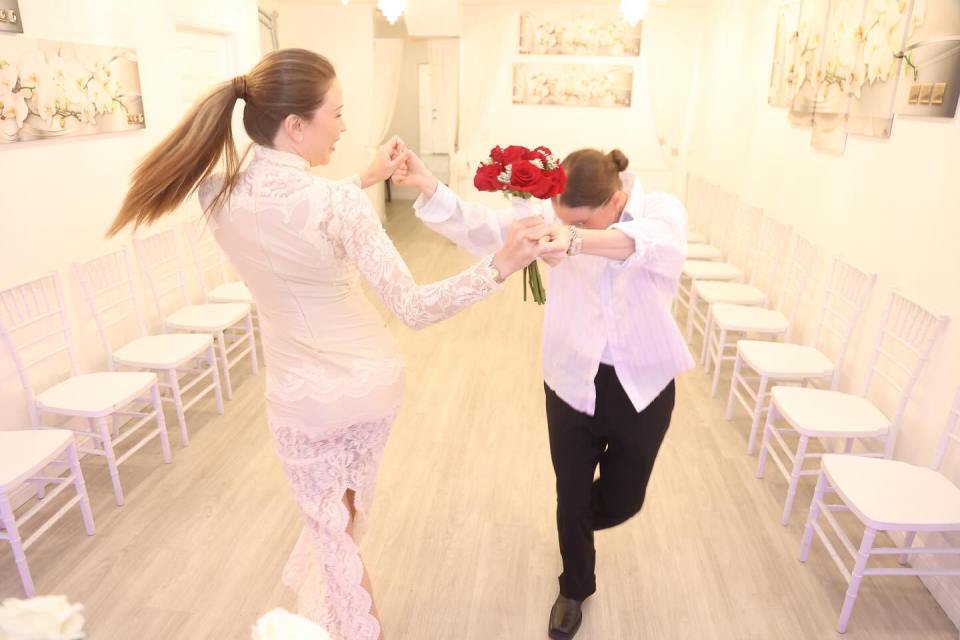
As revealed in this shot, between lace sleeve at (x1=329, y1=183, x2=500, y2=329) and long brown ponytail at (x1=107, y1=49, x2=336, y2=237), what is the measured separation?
0.22 m

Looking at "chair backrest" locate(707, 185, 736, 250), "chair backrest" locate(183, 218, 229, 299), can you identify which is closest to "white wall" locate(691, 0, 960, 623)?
"chair backrest" locate(707, 185, 736, 250)

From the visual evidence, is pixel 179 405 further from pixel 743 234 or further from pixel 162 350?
pixel 743 234

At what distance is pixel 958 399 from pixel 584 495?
1.40m

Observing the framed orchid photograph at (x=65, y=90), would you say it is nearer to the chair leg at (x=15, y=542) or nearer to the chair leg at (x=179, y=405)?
the chair leg at (x=179, y=405)

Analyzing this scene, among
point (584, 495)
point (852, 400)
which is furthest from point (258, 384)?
point (852, 400)

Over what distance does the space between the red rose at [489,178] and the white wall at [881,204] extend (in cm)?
193

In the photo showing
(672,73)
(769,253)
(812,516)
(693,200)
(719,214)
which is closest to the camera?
(812,516)

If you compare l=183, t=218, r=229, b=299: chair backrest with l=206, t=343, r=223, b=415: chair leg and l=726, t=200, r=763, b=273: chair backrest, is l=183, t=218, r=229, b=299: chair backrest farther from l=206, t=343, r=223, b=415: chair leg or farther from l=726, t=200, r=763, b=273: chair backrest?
l=726, t=200, r=763, b=273: chair backrest

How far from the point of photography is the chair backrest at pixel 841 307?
9.77ft

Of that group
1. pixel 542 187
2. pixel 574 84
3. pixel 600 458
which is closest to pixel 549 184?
pixel 542 187

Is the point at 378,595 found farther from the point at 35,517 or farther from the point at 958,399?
the point at 958,399

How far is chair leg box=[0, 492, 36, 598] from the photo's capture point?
2135 millimetres

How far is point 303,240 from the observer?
54.4 inches

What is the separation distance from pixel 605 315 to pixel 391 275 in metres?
0.68
